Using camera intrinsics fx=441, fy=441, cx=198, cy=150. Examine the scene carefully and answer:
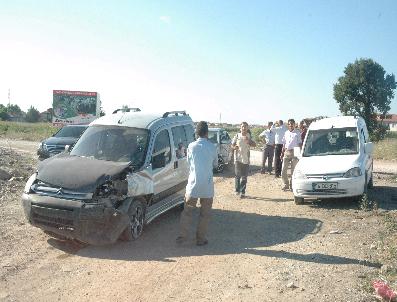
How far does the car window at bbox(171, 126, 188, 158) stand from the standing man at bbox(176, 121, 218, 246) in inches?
74.4

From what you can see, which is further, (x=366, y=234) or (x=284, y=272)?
(x=366, y=234)

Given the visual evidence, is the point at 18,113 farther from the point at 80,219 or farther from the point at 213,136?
the point at 80,219

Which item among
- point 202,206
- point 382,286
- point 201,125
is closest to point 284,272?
point 382,286

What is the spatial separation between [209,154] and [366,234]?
3.36 m

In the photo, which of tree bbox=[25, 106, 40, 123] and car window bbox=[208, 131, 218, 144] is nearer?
car window bbox=[208, 131, 218, 144]

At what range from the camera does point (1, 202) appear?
10.5 meters

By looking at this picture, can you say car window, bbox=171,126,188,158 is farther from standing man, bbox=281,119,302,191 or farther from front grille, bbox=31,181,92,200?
standing man, bbox=281,119,302,191

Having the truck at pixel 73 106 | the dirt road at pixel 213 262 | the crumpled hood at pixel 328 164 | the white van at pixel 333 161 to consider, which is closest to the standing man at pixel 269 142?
the white van at pixel 333 161

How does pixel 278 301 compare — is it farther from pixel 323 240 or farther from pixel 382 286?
pixel 323 240

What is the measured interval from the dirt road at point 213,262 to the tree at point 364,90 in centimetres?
5699

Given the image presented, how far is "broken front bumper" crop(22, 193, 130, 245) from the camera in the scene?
6.66 meters

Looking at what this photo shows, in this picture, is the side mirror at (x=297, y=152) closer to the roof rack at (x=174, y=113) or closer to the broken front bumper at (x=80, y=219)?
the roof rack at (x=174, y=113)

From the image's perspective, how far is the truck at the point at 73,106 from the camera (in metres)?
33.2

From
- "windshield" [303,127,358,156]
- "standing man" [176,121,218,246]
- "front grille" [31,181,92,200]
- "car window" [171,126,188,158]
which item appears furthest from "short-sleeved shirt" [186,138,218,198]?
"windshield" [303,127,358,156]
